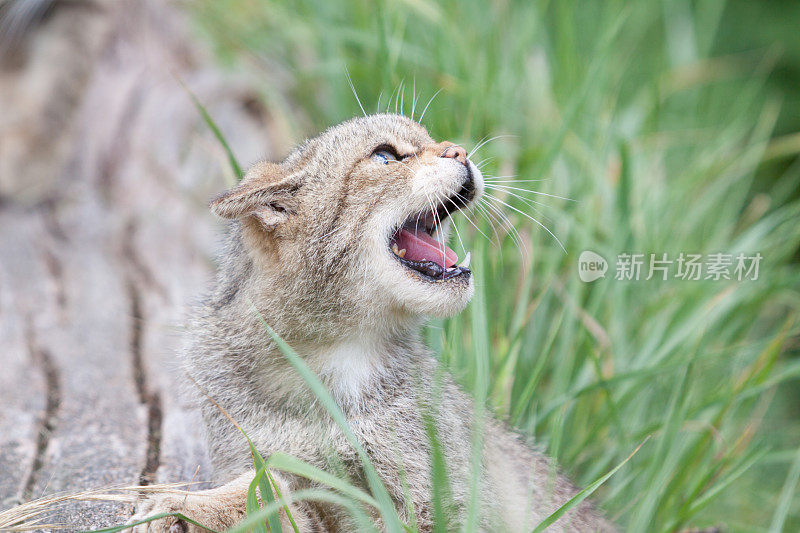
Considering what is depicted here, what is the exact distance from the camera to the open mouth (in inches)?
108

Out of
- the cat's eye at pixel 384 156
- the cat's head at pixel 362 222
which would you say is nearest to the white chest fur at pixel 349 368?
the cat's head at pixel 362 222

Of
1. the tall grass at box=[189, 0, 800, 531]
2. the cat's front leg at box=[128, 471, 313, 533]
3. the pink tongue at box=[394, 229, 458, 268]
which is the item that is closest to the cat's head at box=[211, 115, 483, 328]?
the pink tongue at box=[394, 229, 458, 268]

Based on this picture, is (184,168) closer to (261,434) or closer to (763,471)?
(261,434)

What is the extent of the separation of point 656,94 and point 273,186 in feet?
11.0

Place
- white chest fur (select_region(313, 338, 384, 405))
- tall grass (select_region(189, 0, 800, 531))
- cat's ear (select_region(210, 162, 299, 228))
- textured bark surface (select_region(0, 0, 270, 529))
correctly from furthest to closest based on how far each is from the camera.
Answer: tall grass (select_region(189, 0, 800, 531))
textured bark surface (select_region(0, 0, 270, 529))
white chest fur (select_region(313, 338, 384, 405))
cat's ear (select_region(210, 162, 299, 228))

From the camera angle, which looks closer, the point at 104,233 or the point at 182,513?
the point at 182,513

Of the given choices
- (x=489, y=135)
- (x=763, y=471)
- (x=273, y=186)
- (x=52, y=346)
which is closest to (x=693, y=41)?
(x=489, y=135)

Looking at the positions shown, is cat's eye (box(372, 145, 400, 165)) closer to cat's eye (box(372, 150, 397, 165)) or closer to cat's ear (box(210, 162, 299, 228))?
cat's eye (box(372, 150, 397, 165))

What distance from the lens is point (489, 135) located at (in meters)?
4.86

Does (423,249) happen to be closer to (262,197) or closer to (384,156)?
(384,156)

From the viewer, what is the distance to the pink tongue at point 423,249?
112 inches

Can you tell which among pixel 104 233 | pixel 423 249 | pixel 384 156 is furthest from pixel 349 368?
pixel 104 233

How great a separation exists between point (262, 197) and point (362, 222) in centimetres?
36

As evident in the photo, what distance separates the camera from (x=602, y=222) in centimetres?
467
